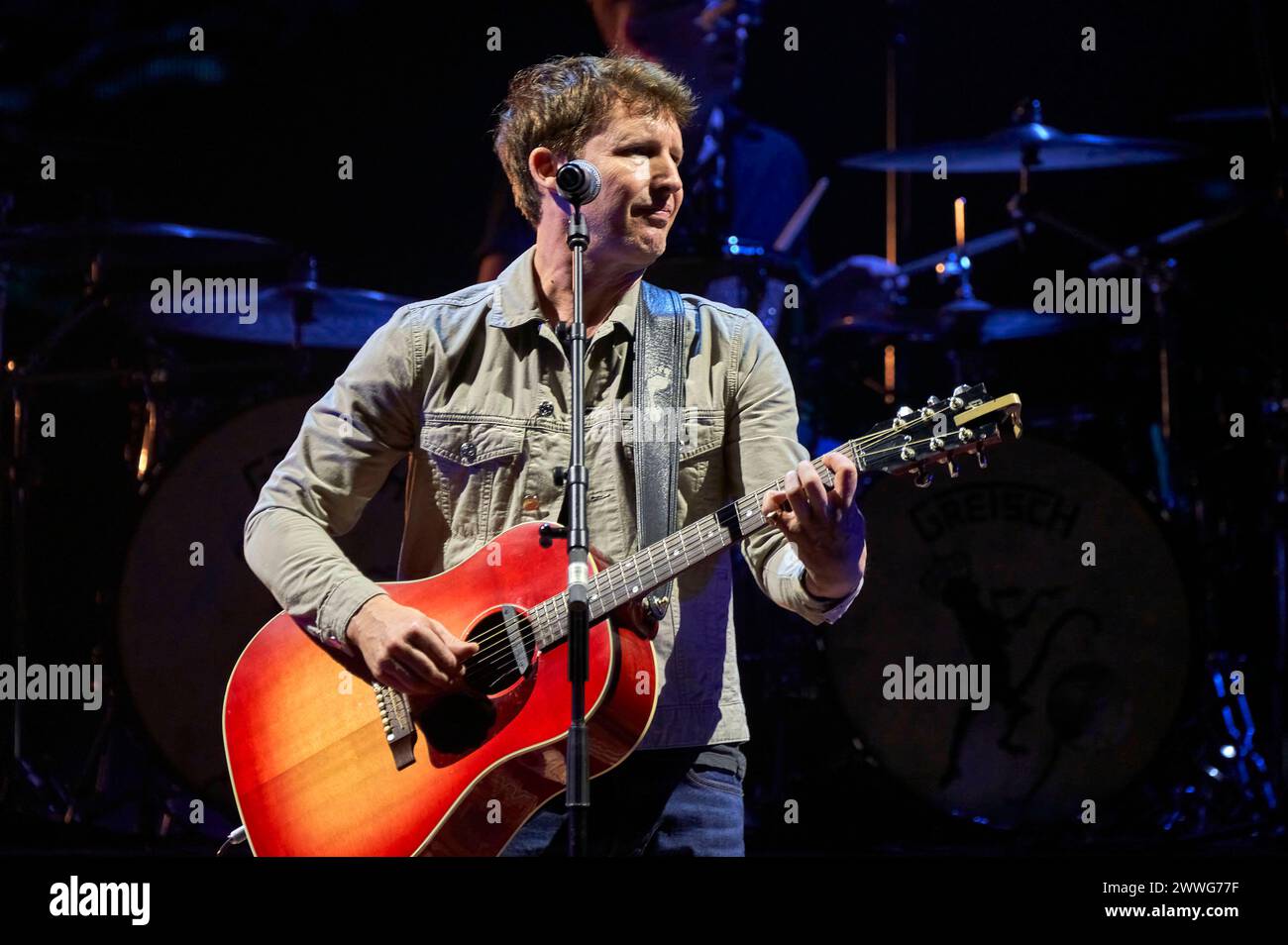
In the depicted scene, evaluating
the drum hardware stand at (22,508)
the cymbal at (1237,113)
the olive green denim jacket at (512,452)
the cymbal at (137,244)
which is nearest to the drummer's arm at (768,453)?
the olive green denim jacket at (512,452)

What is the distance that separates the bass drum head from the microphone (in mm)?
2256

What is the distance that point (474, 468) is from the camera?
299cm

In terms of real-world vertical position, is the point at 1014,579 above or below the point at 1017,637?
above

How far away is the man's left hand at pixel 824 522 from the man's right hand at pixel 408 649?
0.71 meters

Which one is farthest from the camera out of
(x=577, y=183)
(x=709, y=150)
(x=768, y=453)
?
(x=709, y=150)

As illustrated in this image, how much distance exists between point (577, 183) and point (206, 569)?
266 centimetres

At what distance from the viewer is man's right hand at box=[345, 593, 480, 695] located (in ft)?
9.18

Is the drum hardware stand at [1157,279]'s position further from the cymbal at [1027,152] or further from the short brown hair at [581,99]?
the short brown hair at [581,99]

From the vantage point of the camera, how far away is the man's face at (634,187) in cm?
303

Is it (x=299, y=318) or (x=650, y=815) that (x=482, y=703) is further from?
(x=299, y=318)

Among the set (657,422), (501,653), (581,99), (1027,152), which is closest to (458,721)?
(501,653)

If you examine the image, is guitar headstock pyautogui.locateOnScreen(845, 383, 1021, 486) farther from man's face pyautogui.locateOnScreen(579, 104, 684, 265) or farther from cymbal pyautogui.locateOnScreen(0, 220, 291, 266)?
cymbal pyautogui.locateOnScreen(0, 220, 291, 266)

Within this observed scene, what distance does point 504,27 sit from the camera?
464cm

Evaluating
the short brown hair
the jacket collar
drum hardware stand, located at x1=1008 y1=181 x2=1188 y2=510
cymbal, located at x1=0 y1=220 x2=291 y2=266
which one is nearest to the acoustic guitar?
the jacket collar
